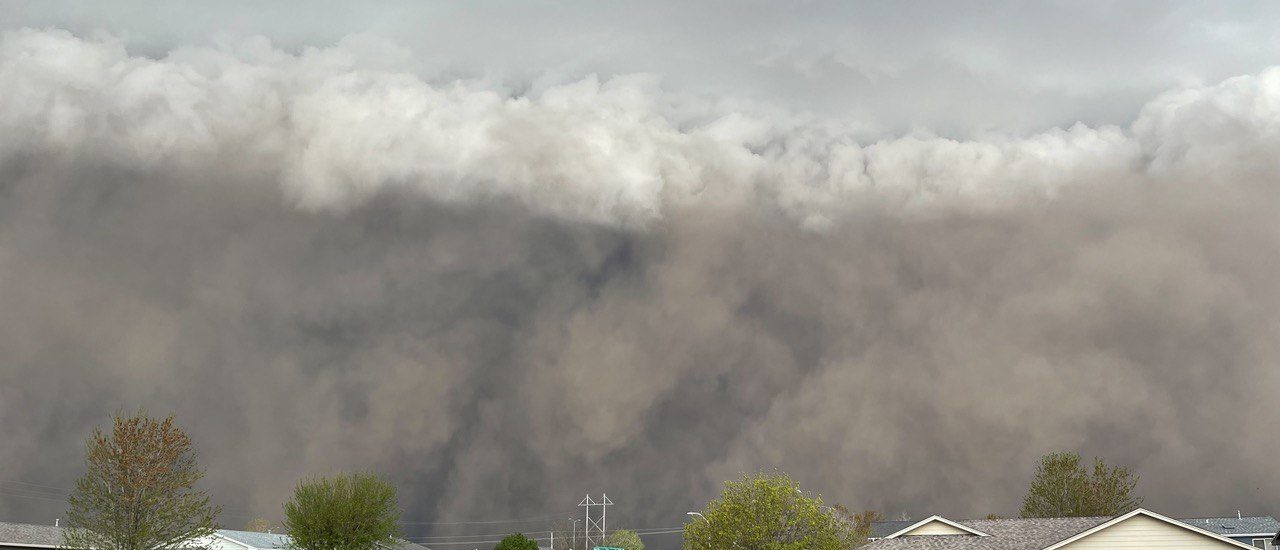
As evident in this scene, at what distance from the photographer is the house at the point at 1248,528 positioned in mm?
101375

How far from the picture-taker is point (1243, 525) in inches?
4264

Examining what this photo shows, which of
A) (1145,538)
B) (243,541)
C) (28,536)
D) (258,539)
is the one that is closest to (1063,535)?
(1145,538)

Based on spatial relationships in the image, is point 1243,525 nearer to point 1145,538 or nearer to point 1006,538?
point 1006,538

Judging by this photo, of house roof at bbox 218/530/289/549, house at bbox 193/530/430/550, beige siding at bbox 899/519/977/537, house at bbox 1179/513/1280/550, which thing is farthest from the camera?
house at bbox 1179/513/1280/550

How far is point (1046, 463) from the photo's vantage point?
101 meters

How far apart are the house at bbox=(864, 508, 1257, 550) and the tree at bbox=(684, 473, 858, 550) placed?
17.7ft

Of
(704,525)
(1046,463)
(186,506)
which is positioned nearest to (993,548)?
(704,525)

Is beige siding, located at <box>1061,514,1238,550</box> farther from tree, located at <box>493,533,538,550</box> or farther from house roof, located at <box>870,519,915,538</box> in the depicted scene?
house roof, located at <box>870,519,915,538</box>

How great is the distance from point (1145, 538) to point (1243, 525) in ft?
248

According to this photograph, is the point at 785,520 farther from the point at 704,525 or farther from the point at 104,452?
the point at 104,452

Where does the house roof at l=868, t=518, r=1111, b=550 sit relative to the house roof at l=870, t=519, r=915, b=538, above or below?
below

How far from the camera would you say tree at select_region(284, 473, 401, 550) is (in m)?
56.5

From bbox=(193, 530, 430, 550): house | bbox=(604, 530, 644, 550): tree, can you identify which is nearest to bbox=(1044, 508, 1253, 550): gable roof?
bbox=(193, 530, 430, 550): house

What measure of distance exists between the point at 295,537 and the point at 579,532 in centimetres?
11606
